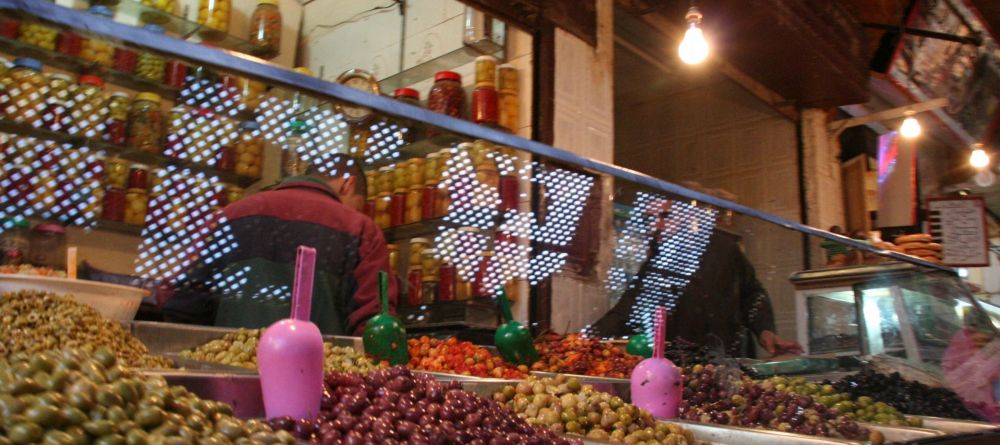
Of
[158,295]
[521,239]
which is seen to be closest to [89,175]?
[158,295]

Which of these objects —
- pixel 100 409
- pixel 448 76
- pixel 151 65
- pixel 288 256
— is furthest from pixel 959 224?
pixel 100 409

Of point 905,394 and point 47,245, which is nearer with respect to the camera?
point 47,245

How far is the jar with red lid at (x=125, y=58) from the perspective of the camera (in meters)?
1.32

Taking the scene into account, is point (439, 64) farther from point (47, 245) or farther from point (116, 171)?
point (47, 245)

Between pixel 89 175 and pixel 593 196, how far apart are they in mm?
1404

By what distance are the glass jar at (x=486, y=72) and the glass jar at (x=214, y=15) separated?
1477 mm

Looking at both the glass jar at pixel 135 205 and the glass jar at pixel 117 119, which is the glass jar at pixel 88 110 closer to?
the glass jar at pixel 117 119

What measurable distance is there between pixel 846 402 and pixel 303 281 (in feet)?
6.35

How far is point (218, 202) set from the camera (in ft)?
5.49

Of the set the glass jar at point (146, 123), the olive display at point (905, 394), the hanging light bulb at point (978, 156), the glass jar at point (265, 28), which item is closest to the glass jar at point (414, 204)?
the glass jar at point (146, 123)

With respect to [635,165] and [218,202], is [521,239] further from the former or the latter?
[635,165]

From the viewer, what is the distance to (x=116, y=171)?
4.93 feet

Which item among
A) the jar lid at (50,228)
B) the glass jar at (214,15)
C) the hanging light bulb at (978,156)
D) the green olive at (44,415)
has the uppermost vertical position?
the hanging light bulb at (978,156)

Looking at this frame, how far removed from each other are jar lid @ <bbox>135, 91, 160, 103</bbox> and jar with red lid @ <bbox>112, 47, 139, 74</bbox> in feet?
0.68
